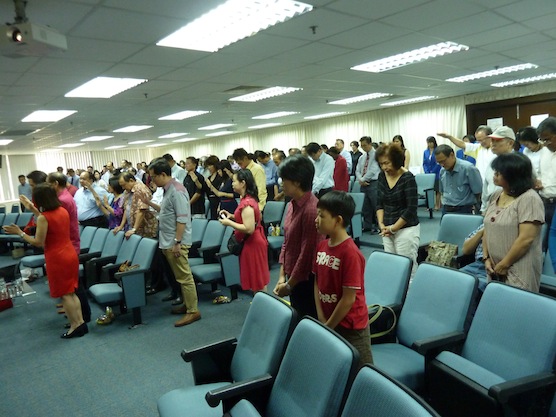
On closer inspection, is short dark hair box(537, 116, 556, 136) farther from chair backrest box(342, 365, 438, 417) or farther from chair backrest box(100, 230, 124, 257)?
chair backrest box(100, 230, 124, 257)

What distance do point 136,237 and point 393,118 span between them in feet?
31.3

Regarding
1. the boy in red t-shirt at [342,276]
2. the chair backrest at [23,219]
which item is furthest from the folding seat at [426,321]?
the chair backrest at [23,219]

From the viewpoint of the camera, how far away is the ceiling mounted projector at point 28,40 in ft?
8.45

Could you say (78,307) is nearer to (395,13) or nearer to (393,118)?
(395,13)

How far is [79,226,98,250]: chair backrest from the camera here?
4.88 meters

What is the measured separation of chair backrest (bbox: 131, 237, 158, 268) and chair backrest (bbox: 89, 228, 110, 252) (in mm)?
967

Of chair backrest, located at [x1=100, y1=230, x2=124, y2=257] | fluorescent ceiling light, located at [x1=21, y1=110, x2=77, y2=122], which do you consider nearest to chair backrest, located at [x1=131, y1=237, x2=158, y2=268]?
chair backrest, located at [x1=100, y1=230, x2=124, y2=257]

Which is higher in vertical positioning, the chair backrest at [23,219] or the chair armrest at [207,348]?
the chair backrest at [23,219]

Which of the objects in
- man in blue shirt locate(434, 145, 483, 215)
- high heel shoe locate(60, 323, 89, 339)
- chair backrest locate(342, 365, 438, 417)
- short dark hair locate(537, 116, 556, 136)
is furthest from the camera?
man in blue shirt locate(434, 145, 483, 215)

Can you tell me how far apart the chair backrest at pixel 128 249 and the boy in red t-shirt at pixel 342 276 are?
8.83 feet

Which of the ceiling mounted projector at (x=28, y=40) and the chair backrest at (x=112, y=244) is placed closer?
the ceiling mounted projector at (x=28, y=40)

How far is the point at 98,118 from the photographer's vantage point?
27.5 ft

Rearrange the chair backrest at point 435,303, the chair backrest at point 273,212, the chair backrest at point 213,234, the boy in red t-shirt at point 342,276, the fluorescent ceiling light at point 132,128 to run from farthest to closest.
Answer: the fluorescent ceiling light at point 132,128
the chair backrest at point 273,212
the chair backrest at point 213,234
the chair backrest at point 435,303
the boy in red t-shirt at point 342,276

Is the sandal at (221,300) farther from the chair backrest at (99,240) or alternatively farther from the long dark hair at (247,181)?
the chair backrest at (99,240)
